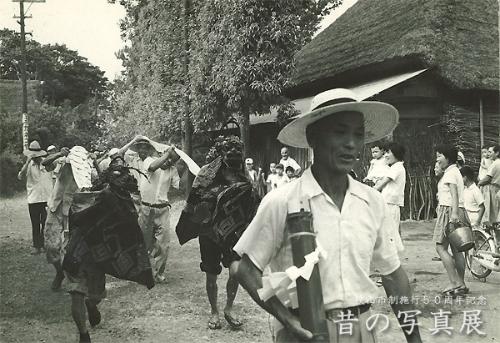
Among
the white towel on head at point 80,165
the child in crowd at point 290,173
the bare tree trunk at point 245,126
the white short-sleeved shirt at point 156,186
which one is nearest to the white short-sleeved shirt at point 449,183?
the white short-sleeved shirt at point 156,186

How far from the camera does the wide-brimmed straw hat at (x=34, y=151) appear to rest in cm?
830

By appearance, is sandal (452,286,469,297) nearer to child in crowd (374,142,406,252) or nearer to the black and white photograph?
the black and white photograph

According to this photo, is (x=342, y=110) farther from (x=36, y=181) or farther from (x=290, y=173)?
(x=290, y=173)

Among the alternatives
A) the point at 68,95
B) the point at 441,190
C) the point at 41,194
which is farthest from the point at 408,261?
the point at 68,95

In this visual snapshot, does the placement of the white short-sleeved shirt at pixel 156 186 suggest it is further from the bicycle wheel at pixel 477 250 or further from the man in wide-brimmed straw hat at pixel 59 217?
the bicycle wheel at pixel 477 250

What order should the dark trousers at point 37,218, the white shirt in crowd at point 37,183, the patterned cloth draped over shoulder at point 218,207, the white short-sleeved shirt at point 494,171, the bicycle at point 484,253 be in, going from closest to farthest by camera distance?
the patterned cloth draped over shoulder at point 218,207 → the bicycle at point 484,253 → the white short-sleeved shirt at point 494,171 → the white shirt in crowd at point 37,183 → the dark trousers at point 37,218

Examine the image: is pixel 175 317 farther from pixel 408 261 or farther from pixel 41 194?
pixel 41 194

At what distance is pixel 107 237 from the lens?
14.2ft

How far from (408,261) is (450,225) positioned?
2.04 m

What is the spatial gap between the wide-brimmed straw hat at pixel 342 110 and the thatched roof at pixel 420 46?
9.57 m

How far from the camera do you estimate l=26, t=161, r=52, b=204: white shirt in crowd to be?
8.28 metres

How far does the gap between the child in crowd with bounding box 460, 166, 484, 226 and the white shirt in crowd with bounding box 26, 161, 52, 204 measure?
18.8 ft

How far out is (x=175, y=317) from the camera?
5074 millimetres

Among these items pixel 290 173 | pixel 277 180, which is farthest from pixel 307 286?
pixel 277 180
